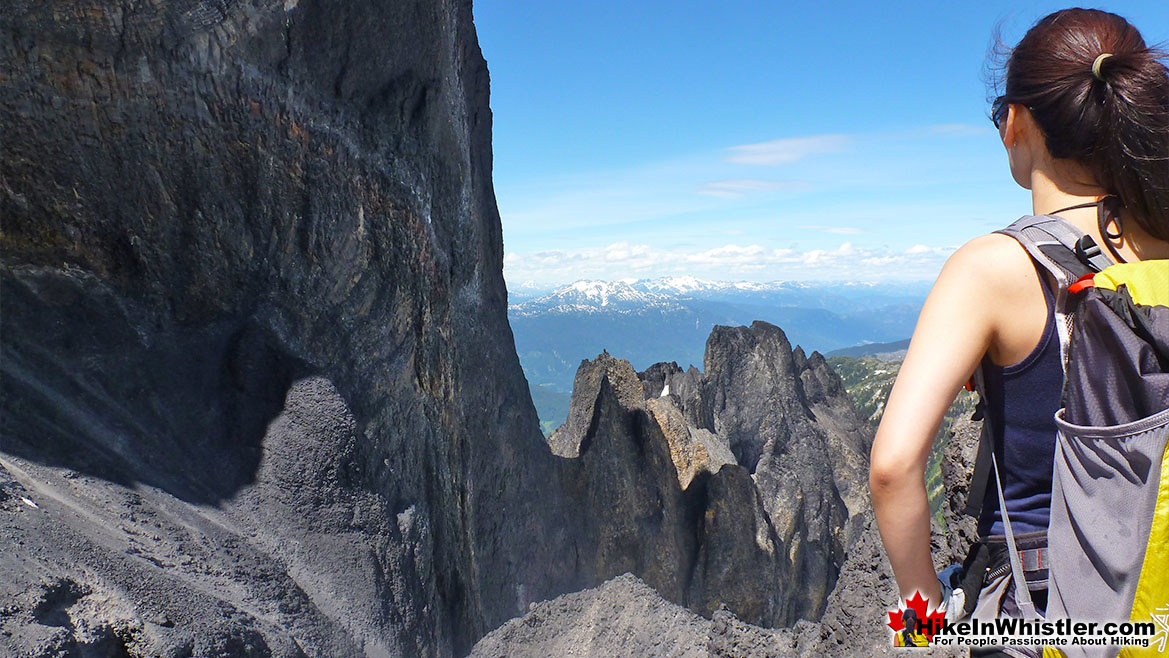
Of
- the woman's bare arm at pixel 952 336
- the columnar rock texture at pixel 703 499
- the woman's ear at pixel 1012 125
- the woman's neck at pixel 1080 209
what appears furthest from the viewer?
the columnar rock texture at pixel 703 499

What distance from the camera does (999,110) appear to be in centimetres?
286

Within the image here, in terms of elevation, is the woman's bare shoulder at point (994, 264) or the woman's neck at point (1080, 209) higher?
the woman's neck at point (1080, 209)

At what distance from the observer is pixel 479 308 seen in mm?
15906

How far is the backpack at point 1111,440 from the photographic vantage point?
7.43 feet

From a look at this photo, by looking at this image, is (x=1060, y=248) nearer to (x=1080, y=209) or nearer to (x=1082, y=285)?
(x=1082, y=285)

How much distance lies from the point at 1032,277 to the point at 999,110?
33.7 inches

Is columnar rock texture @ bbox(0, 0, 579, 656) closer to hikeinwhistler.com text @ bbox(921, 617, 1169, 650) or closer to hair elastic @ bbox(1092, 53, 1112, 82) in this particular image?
hikeinwhistler.com text @ bbox(921, 617, 1169, 650)

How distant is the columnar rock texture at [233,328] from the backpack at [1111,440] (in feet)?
22.8

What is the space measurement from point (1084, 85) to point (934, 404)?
124cm

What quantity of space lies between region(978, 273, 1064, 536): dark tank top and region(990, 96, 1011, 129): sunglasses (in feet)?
2.58

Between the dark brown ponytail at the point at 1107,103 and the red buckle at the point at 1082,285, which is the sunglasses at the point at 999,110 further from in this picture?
the red buckle at the point at 1082,285

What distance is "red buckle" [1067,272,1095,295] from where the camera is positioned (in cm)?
234

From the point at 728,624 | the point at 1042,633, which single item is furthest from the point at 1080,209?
the point at 728,624

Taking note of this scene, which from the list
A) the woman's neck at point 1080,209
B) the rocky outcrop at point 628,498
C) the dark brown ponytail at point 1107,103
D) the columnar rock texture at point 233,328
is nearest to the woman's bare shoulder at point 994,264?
the woman's neck at point 1080,209
